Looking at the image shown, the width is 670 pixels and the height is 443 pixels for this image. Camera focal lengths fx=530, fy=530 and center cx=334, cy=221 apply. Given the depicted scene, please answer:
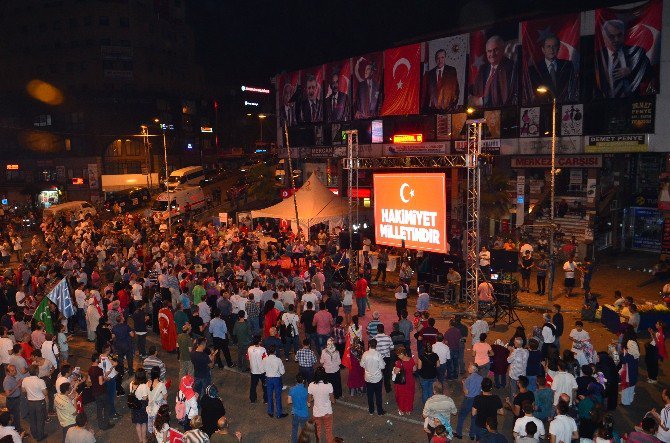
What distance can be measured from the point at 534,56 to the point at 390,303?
59.4ft

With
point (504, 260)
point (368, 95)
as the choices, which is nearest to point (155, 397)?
point (504, 260)

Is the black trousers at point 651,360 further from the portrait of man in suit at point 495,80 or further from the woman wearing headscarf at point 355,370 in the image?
the portrait of man in suit at point 495,80

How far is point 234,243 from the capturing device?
23219 mm

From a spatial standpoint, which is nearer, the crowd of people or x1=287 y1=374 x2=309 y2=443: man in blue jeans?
the crowd of people

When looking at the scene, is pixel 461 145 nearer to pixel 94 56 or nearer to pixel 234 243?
pixel 234 243

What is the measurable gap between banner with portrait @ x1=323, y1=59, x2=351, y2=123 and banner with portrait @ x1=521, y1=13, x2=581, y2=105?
1375 cm

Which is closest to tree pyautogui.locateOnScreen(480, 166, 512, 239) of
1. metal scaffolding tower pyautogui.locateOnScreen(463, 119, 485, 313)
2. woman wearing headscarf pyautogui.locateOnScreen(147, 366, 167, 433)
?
metal scaffolding tower pyautogui.locateOnScreen(463, 119, 485, 313)

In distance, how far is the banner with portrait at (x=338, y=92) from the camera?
3941cm

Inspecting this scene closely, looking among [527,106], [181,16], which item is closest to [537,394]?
[527,106]

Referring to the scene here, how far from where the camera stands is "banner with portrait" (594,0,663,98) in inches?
989

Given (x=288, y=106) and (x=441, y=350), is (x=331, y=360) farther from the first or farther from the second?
(x=288, y=106)

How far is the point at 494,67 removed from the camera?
30953mm

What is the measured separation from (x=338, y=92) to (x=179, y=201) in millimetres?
14379

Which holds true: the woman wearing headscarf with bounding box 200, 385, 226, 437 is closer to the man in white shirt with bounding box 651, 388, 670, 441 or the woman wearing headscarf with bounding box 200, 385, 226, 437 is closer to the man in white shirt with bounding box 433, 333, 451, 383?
the man in white shirt with bounding box 433, 333, 451, 383
